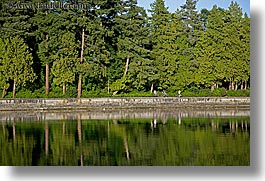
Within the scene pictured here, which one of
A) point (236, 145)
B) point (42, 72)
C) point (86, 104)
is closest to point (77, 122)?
point (86, 104)

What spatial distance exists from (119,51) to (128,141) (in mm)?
3815

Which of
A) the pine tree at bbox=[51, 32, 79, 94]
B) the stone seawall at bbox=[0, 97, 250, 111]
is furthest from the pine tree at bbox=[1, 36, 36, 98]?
the pine tree at bbox=[51, 32, 79, 94]

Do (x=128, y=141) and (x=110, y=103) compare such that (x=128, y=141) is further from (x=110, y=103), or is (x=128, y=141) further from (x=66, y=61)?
(x=66, y=61)

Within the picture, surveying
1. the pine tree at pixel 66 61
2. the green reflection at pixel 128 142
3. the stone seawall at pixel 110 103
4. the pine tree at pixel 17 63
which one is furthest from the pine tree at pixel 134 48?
the green reflection at pixel 128 142

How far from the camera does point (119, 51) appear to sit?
10227mm

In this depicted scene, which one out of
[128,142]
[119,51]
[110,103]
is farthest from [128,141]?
[119,51]

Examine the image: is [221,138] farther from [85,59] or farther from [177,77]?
[85,59]

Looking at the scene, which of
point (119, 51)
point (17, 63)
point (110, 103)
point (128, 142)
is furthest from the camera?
point (119, 51)

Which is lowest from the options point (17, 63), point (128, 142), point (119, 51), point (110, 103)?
point (128, 142)

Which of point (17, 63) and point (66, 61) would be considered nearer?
point (17, 63)

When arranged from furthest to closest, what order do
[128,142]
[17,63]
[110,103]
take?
[17,63] < [110,103] < [128,142]

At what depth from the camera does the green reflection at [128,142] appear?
19.5 feet

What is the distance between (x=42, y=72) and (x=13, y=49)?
786 mm

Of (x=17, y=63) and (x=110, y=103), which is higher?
(x=17, y=63)
